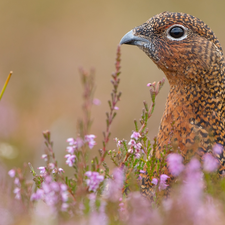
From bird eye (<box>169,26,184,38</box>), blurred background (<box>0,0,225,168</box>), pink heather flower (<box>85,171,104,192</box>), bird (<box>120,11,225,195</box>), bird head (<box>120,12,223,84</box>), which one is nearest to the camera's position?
pink heather flower (<box>85,171,104,192</box>)

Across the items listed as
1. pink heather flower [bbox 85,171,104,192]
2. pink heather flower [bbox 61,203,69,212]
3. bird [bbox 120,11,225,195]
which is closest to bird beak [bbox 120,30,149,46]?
bird [bbox 120,11,225,195]

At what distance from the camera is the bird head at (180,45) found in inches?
148

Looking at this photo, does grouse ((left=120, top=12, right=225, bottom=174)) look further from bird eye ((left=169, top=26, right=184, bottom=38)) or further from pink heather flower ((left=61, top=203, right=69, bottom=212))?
pink heather flower ((left=61, top=203, right=69, bottom=212))

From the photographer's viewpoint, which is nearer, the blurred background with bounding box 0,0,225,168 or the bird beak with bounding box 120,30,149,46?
the bird beak with bounding box 120,30,149,46

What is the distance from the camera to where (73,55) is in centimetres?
1425

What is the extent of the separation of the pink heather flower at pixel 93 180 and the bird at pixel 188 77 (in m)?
1.22

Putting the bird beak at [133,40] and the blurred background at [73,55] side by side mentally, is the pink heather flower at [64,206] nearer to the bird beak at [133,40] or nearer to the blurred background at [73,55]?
the bird beak at [133,40]

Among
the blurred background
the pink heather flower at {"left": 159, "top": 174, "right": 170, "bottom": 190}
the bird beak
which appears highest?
the blurred background

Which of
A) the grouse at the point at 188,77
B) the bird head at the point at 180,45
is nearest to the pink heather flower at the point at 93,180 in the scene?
the grouse at the point at 188,77

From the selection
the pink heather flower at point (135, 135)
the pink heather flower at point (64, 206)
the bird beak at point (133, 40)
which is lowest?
the pink heather flower at point (64, 206)

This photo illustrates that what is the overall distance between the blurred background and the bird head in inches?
176

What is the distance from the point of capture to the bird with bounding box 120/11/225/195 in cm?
345

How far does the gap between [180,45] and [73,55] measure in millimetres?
10722

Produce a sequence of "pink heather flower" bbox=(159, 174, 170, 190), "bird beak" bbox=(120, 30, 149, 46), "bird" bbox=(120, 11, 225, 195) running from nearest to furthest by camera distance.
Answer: "pink heather flower" bbox=(159, 174, 170, 190), "bird" bbox=(120, 11, 225, 195), "bird beak" bbox=(120, 30, 149, 46)
